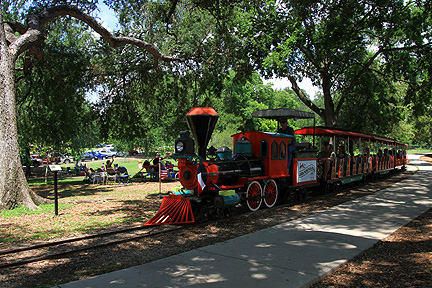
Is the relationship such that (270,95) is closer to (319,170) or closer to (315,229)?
(319,170)

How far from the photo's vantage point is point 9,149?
33.9 feet

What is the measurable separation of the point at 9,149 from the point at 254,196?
7.66 meters

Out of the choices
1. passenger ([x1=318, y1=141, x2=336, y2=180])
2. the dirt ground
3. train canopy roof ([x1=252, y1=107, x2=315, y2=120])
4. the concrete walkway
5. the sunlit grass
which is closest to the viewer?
the concrete walkway

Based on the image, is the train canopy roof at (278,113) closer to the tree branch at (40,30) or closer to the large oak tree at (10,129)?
the tree branch at (40,30)

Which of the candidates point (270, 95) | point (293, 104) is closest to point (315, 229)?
point (270, 95)

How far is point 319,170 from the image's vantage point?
1349 cm

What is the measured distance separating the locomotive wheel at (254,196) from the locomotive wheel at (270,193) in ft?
1.04

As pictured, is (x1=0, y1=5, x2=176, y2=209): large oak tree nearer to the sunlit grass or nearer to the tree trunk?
the tree trunk

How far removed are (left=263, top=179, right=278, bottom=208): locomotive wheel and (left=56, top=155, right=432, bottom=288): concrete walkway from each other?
74.2 inches

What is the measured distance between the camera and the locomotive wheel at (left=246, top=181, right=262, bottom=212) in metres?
10.0

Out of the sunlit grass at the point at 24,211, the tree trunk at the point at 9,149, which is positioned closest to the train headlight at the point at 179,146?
the sunlit grass at the point at 24,211

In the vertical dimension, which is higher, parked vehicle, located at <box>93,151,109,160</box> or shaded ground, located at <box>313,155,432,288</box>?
parked vehicle, located at <box>93,151,109,160</box>

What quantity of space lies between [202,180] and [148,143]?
20.0m

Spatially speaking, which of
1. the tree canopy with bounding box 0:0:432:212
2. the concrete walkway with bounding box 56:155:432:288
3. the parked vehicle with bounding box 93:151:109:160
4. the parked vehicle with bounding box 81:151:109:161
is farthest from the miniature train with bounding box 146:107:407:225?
Answer: the parked vehicle with bounding box 93:151:109:160
